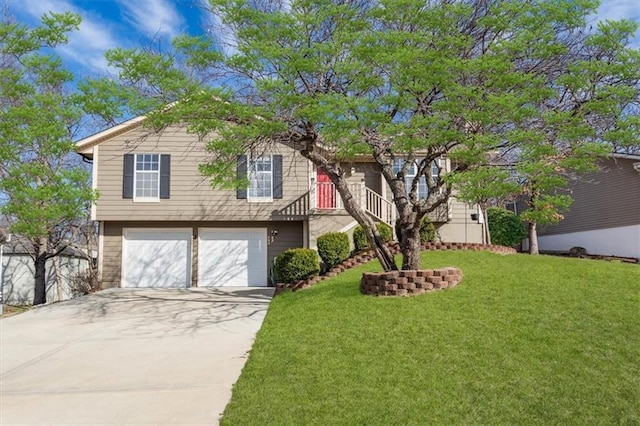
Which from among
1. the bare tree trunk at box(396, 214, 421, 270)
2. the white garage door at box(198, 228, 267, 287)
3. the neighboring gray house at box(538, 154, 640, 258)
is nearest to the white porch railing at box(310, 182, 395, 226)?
the white garage door at box(198, 228, 267, 287)

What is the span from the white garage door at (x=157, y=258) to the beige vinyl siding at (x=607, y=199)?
1315 centimetres

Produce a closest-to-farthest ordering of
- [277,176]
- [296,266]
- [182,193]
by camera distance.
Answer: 1. [296,266]
2. [182,193]
3. [277,176]

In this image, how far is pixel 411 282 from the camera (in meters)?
8.52

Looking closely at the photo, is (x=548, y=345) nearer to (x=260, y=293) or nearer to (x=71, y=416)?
(x=71, y=416)

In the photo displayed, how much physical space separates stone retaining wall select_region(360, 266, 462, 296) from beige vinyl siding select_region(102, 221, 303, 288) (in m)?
7.09

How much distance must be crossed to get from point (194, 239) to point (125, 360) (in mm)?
8751

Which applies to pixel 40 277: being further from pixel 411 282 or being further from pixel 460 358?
pixel 460 358

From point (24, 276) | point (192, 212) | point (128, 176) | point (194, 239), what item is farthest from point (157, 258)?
point (24, 276)

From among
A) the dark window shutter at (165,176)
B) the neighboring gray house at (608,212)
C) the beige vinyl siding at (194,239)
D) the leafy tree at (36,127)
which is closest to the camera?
the leafy tree at (36,127)

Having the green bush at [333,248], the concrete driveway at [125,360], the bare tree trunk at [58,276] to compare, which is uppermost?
the green bush at [333,248]

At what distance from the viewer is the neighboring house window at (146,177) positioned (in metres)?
15.0

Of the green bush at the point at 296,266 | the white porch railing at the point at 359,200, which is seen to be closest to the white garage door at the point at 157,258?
the white porch railing at the point at 359,200

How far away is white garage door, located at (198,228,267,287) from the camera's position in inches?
608

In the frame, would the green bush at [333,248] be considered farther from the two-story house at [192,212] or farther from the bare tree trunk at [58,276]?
the bare tree trunk at [58,276]
